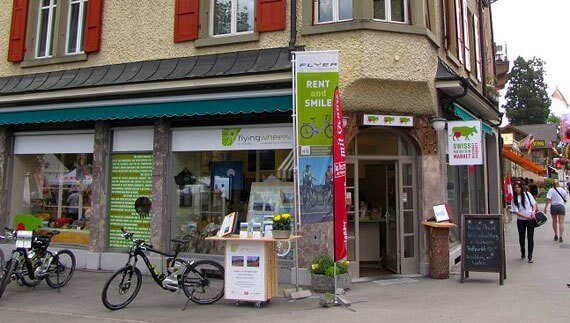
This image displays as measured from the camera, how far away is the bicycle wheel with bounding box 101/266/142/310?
685cm

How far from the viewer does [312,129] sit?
8000mm

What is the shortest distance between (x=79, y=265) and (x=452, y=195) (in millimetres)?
8268

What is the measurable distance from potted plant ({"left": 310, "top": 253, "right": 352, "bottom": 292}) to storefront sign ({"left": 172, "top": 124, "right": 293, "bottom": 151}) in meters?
2.18

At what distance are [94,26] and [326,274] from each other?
7.40m

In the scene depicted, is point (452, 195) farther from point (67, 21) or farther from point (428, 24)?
point (67, 21)

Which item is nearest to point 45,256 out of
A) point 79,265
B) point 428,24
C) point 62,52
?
point 79,265

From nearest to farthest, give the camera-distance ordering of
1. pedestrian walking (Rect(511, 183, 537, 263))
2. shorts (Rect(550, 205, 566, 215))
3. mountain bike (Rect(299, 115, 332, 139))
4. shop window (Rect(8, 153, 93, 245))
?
mountain bike (Rect(299, 115, 332, 139)), pedestrian walking (Rect(511, 183, 537, 263)), shop window (Rect(8, 153, 93, 245)), shorts (Rect(550, 205, 566, 215))

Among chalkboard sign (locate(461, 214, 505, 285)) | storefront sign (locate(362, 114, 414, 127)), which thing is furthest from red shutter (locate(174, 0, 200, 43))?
chalkboard sign (locate(461, 214, 505, 285))

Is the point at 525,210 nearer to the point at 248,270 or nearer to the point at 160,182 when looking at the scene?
the point at 248,270

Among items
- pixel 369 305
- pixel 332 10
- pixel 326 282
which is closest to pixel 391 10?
pixel 332 10

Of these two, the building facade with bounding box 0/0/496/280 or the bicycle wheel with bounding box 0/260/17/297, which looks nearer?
the bicycle wheel with bounding box 0/260/17/297

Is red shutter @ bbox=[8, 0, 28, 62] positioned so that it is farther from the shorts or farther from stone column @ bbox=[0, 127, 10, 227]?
the shorts

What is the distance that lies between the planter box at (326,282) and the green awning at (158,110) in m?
2.86

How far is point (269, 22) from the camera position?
29.6ft
